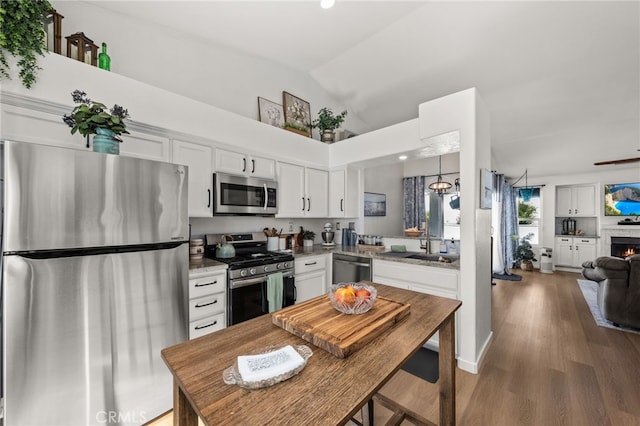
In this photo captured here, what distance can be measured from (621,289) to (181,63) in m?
5.85

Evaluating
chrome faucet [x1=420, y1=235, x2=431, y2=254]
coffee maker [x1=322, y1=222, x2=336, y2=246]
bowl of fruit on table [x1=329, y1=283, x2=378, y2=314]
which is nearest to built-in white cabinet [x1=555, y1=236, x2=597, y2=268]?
chrome faucet [x1=420, y1=235, x2=431, y2=254]

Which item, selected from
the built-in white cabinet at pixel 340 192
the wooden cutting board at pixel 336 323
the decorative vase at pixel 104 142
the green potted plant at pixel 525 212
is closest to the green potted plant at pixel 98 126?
the decorative vase at pixel 104 142

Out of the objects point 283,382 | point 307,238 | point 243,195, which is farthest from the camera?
point 307,238

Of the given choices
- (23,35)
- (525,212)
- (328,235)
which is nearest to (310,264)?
(328,235)

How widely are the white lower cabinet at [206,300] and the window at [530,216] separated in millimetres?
7936

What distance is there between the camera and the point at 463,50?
3215 mm

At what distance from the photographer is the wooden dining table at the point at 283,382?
61 centimetres

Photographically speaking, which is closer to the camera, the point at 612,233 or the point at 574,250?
the point at 612,233

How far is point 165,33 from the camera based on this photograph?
2.65 meters

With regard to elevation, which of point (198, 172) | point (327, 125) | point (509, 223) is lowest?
point (509, 223)

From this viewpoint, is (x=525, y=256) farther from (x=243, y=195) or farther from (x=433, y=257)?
(x=243, y=195)

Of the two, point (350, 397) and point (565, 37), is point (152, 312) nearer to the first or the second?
point (350, 397)

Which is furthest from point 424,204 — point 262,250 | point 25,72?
point 25,72

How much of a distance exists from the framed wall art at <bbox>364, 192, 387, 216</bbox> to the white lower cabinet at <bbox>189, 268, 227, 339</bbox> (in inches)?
136
